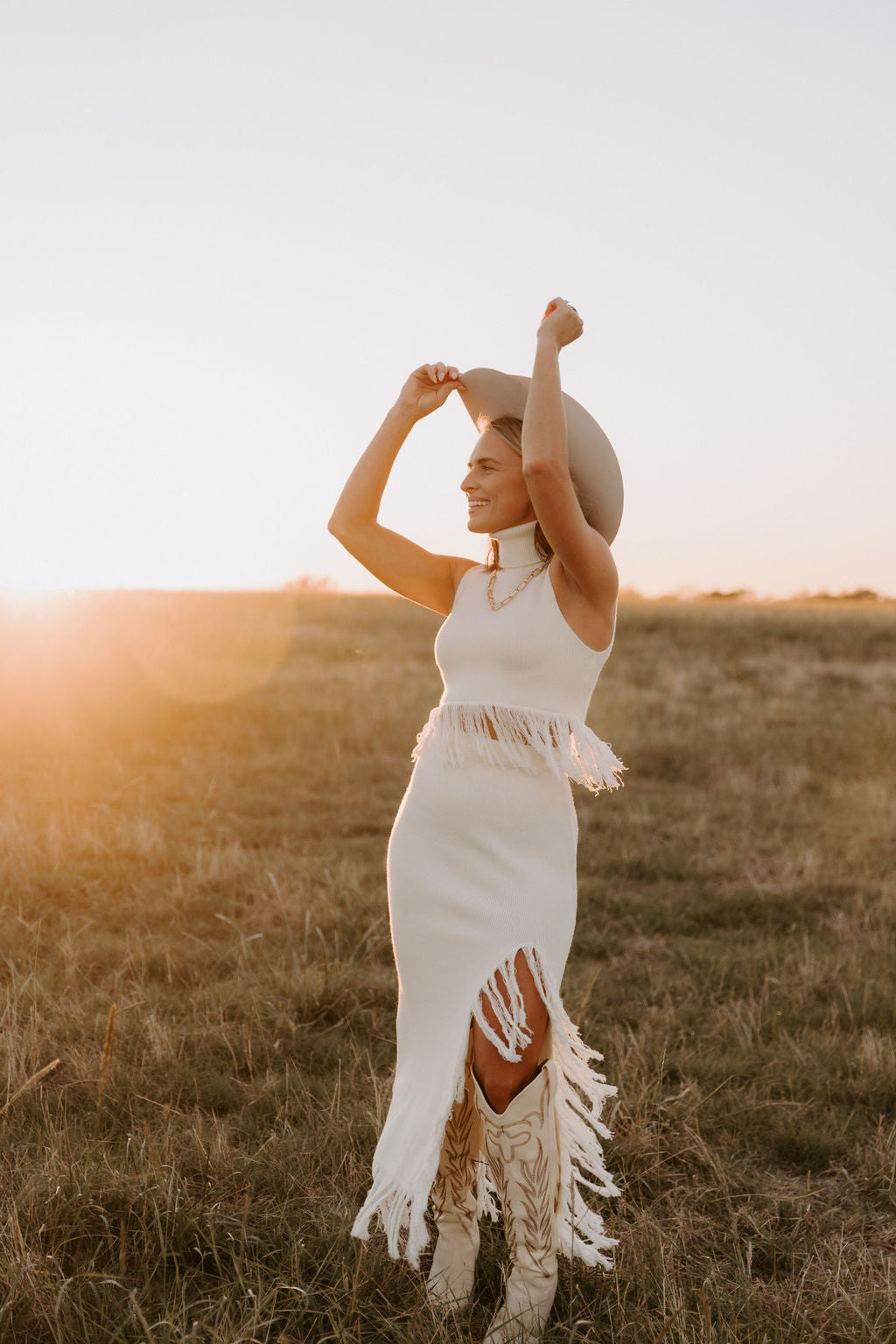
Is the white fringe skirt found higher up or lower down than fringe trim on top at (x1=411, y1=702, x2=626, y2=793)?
lower down

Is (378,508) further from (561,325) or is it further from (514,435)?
(561,325)

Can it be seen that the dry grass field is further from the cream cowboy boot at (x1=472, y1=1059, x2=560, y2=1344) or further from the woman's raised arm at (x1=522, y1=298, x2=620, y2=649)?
the woman's raised arm at (x1=522, y1=298, x2=620, y2=649)

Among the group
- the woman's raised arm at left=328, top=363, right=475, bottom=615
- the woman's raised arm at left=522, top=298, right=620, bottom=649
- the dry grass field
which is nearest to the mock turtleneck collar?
the woman's raised arm at left=522, top=298, right=620, bottom=649

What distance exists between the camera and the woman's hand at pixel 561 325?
2.65 metres

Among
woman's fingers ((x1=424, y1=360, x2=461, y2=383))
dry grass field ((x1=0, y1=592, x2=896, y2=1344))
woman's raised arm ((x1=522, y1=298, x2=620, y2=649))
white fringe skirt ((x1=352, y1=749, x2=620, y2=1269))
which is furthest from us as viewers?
woman's fingers ((x1=424, y1=360, x2=461, y2=383))

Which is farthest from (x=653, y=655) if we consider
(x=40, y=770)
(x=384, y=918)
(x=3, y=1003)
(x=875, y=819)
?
(x=3, y=1003)

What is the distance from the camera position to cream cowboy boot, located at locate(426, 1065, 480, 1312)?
2.80 m

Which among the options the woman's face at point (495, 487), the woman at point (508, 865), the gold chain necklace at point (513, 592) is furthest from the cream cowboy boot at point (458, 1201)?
the woman's face at point (495, 487)

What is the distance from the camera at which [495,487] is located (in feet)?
9.30

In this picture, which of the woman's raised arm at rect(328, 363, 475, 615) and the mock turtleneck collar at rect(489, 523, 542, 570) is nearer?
the mock turtleneck collar at rect(489, 523, 542, 570)

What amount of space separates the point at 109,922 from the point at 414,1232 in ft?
12.4

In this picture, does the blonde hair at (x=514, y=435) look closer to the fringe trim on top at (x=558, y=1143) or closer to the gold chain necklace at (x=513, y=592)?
the gold chain necklace at (x=513, y=592)

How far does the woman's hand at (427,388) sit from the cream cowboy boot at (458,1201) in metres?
1.95

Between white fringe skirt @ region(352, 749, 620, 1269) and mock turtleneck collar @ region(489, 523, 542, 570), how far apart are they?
21.3 inches
